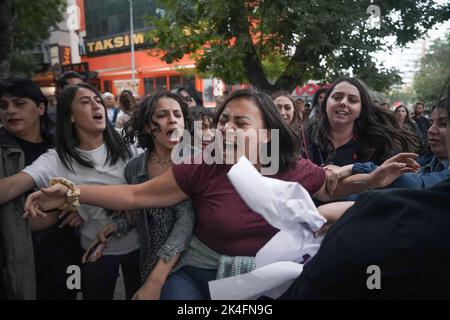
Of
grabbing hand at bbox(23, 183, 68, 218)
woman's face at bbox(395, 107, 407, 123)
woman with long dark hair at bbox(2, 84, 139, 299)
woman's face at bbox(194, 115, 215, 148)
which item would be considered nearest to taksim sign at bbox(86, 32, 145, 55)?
woman's face at bbox(395, 107, 407, 123)

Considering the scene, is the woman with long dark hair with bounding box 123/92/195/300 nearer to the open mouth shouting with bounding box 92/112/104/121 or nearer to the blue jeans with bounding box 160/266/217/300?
the blue jeans with bounding box 160/266/217/300

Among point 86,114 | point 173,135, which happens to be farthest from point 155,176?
point 86,114

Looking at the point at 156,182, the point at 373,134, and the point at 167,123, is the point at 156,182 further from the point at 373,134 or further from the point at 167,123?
the point at 373,134

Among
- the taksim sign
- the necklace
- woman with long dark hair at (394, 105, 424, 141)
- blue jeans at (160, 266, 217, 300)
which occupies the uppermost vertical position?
the taksim sign

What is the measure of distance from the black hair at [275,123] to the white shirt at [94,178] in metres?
0.83

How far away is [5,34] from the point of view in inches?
167

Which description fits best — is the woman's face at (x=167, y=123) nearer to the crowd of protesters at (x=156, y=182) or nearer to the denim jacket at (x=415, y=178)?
the crowd of protesters at (x=156, y=182)

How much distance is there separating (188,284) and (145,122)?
1086 mm

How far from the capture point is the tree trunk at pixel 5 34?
157 inches

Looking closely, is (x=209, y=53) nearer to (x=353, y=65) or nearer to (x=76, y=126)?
(x=353, y=65)

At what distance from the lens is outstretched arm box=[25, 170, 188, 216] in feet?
5.94

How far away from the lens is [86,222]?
226cm

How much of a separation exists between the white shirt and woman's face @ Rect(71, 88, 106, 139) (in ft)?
0.48

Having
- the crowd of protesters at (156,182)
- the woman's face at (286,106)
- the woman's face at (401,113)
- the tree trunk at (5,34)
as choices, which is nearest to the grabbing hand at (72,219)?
the crowd of protesters at (156,182)
